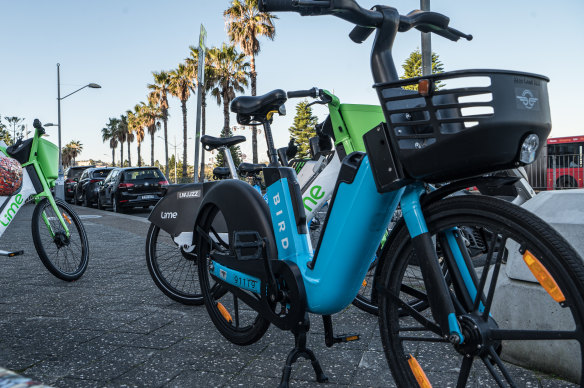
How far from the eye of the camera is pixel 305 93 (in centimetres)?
313

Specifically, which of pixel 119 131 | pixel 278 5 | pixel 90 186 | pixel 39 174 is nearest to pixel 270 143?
pixel 278 5

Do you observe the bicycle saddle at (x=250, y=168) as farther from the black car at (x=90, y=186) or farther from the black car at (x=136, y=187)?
the black car at (x=90, y=186)

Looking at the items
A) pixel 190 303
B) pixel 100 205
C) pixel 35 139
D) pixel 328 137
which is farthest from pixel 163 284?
pixel 100 205

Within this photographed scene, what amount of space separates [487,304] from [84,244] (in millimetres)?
4133

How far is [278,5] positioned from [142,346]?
6.33 ft

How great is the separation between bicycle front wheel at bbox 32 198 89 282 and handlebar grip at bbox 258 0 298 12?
11.0ft

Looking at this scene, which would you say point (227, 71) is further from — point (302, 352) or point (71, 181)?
point (302, 352)

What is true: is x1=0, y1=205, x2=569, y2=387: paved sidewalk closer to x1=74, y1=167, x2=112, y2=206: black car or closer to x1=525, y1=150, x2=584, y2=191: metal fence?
x1=525, y1=150, x2=584, y2=191: metal fence

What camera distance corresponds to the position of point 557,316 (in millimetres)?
2117

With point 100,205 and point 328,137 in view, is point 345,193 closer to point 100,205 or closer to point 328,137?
point 328,137

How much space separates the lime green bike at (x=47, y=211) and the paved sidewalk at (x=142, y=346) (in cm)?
29

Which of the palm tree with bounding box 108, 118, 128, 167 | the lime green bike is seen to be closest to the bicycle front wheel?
the lime green bike

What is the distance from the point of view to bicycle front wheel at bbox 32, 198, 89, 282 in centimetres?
433

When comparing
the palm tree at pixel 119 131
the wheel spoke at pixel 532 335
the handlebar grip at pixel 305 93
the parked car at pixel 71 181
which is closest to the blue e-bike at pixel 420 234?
the wheel spoke at pixel 532 335
